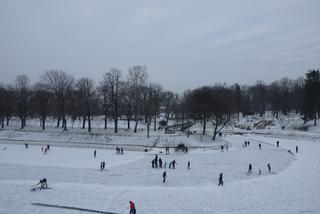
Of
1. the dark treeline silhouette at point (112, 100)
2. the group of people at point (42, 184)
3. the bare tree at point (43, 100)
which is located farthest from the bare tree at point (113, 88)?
the group of people at point (42, 184)

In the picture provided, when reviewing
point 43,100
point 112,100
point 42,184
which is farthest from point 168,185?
point 43,100

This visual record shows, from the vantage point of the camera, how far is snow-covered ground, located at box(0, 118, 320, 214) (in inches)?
709

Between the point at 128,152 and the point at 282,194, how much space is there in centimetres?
2431

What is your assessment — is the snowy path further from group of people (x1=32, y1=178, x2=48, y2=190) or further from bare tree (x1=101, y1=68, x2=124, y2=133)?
bare tree (x1=101, y1=68, x2=124, y2=133)

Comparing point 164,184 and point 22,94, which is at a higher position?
point 22,94

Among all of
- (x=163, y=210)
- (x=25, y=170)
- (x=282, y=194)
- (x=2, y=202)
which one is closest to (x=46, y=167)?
(x=25, y=170)

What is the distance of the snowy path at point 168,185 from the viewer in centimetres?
1789

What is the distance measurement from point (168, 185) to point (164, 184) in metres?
0.42

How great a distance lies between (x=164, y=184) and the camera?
76.1 ft

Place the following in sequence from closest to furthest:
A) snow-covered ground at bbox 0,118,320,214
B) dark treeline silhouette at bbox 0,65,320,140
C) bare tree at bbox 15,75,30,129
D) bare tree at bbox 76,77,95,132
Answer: snow-covered ground at bbox 0,118,320,214, dark treeline silhouette at bbox 0,65,320,140, bare tree at bbox 76,77,95,132, bare tree at bbox 15,75,30,129

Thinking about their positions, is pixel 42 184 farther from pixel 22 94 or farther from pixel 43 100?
pixel 22 94

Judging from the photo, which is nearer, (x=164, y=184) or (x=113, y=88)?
(x=164, y=184)

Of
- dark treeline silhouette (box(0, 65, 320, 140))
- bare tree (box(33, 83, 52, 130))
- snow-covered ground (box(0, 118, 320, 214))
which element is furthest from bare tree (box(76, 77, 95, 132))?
snow-covered ground (box(0, 118, 320, 214))

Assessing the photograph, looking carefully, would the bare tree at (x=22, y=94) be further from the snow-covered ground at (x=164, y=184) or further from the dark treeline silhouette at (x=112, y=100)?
the snow-covered ground at (x=164, y=184)
